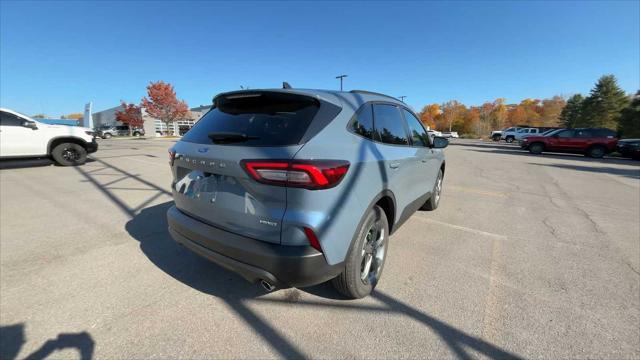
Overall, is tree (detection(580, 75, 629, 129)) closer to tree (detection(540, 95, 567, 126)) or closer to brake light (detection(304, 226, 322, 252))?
tree (detection(540, 95, 567, 126))

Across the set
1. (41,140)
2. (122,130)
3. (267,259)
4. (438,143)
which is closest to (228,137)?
(267,259)

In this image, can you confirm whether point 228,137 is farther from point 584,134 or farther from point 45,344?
point 584,134

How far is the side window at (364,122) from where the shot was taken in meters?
2.30

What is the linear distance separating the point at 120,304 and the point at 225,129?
5.65 ft

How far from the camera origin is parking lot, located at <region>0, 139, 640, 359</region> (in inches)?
77.0

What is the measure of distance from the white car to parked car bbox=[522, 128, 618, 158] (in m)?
24.9

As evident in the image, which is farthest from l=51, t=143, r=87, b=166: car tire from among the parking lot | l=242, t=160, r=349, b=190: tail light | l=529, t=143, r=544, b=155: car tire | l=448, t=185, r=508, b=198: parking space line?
l=529, t=143, r=544, b=155: car tire

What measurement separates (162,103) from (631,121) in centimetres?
6167

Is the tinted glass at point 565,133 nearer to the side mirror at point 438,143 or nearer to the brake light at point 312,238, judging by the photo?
the side mirror at point 438,143

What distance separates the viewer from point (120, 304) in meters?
2.32

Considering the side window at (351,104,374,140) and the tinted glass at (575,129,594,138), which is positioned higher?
the tinted glass at (575,129,594,138)

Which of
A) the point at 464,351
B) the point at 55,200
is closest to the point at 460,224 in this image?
the point at 464,351

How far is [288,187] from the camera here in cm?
182

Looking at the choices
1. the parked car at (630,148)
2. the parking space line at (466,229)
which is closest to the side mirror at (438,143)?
the parking space line at (466,229)
